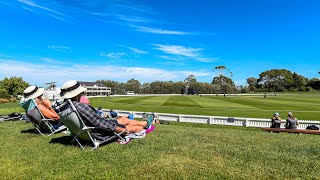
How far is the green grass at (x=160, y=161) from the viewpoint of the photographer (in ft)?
14.0

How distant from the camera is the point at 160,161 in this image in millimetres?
4859

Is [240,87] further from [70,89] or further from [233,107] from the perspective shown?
[70,89]

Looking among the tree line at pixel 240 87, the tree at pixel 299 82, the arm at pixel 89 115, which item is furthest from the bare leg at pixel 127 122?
the tree at pixel 299 82

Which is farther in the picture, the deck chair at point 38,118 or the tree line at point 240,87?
the tree line at point 240,87

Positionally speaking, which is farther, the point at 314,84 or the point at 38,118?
the point at 314,84

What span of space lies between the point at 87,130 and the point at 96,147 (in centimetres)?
46

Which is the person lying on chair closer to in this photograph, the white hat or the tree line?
the white hat

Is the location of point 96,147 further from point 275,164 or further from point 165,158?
point 275,164

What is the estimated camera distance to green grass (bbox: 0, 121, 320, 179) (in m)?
4.27

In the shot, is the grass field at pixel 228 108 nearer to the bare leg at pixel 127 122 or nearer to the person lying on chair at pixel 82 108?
the bare leg at pixel 127 122

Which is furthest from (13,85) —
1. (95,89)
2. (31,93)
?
(31,93)

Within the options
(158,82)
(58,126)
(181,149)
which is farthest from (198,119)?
(158,82)

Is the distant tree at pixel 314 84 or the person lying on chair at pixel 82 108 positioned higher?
the distant tree at pixel 314 84

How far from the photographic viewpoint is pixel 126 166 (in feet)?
15.3
